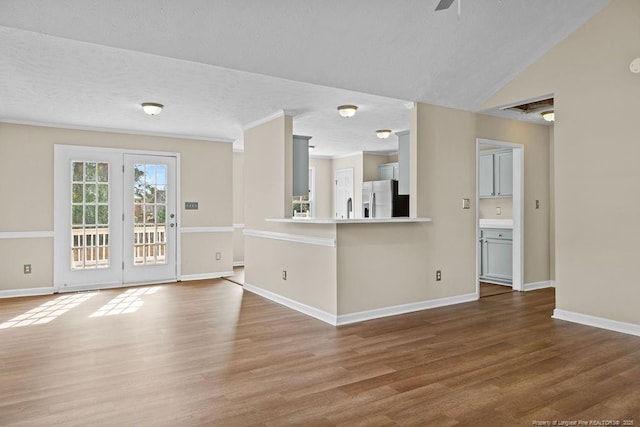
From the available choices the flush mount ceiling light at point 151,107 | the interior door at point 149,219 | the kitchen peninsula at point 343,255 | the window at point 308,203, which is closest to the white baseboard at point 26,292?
the interior door at point 149,219

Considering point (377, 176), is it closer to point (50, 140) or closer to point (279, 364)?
point (50, 140)

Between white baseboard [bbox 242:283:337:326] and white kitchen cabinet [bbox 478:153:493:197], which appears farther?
white kitchen cabinet [bbox 478:153:493:197]

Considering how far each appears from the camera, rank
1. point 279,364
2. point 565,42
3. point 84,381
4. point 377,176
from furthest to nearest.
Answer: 1. point 377,176
2. point 565,42
3. point 279,364
4. point 84,381

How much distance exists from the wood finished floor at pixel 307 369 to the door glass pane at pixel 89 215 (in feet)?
4.78

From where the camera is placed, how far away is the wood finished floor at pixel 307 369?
2.42 meters

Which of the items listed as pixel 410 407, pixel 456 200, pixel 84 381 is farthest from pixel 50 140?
pixel 410 407

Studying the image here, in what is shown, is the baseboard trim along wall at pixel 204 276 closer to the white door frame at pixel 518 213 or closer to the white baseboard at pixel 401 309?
the white baseboard at pixel 401 309

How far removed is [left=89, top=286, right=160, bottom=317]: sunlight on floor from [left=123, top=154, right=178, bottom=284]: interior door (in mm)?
593

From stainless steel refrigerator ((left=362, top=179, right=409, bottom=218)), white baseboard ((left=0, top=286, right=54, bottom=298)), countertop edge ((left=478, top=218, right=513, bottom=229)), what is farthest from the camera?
stainless steel refrigerator ((left=362, top=179, right=409, bottom=218))

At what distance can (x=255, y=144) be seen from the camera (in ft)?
19.9

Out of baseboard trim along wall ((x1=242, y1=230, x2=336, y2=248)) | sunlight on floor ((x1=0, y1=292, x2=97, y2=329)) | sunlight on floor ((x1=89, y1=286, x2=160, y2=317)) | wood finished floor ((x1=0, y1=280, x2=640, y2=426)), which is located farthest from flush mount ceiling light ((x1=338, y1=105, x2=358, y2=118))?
sunlight on floor ((x1=0, y1=292, x2=97, y2=329))

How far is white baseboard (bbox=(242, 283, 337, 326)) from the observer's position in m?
4.40

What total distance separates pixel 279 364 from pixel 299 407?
727 millimetres

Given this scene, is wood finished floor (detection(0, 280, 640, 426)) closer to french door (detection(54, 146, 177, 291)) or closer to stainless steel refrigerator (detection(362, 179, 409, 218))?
french door (detection(54, 146, 177, 291))
